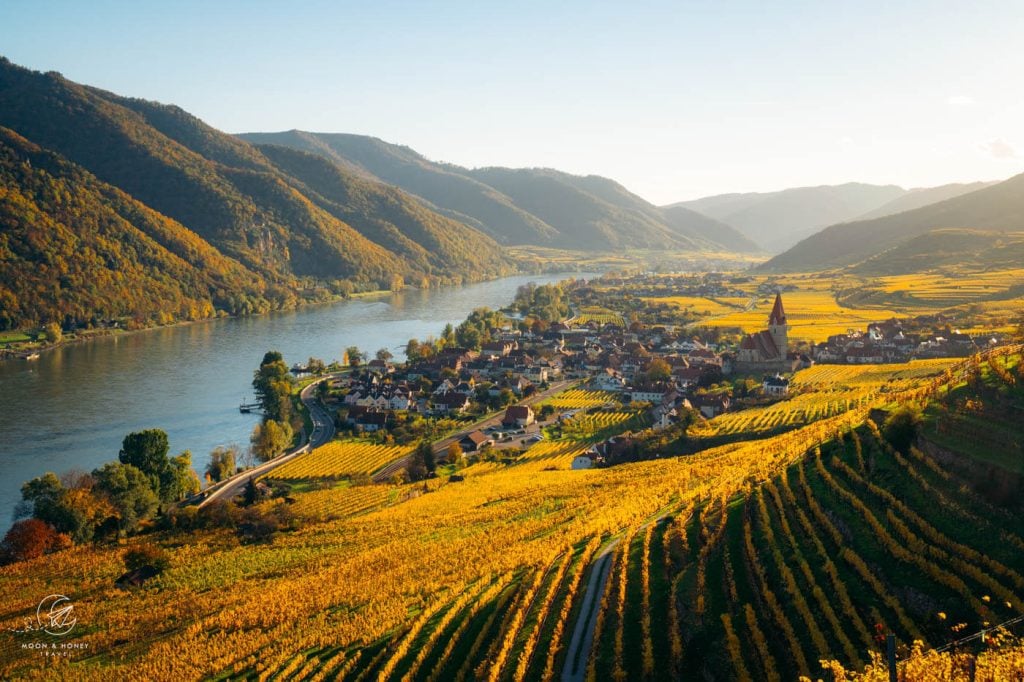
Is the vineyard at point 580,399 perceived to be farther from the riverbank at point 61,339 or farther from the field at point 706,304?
the riverbank at point 61,339

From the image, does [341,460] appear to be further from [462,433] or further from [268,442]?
[462,433]

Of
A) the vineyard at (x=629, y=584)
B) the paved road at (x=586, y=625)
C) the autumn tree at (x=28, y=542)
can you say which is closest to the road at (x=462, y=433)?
the vineyard at (x=629, y=584)

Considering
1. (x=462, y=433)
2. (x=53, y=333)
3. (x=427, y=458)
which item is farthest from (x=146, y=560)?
(x=53, y=333)

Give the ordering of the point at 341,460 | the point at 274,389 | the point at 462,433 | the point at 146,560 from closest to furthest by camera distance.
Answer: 1. the point at 146,560
2. the point at 341,460
3. the point at 462,433
4. the point at 274,389

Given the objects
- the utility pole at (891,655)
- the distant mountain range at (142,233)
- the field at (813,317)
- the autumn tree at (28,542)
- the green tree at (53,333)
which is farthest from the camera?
the distant mountain range at (142,233)

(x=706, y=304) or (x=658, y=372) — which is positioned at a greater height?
(x=706, y=304)
